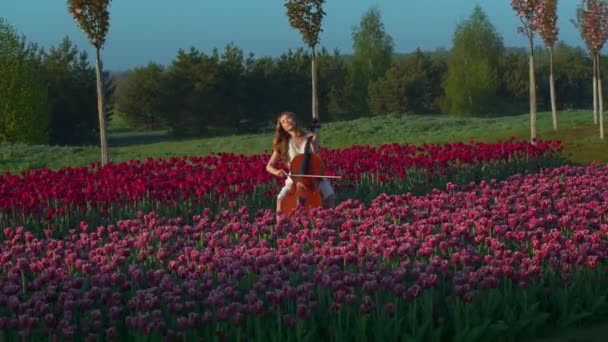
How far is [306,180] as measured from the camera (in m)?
12.9

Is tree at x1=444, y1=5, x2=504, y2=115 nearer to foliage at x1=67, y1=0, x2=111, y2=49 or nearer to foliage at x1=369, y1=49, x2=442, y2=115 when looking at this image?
foliage at x1=369, y1=49, x2=442, y2=115

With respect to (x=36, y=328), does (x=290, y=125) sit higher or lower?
higher

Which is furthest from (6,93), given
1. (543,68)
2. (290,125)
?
(543,68)

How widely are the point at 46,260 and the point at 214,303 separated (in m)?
2.35

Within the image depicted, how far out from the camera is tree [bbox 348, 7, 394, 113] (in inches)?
3223

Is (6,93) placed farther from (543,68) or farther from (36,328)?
(543,68)

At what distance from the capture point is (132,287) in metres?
8.52

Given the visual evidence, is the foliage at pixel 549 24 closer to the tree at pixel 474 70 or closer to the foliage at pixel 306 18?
the foliage at pixel 306 18

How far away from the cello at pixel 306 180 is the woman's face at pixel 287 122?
337 mm

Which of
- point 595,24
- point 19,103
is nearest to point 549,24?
point 595,24

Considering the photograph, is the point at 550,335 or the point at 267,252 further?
the point at 267,252

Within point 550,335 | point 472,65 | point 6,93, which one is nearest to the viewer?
point 550,335

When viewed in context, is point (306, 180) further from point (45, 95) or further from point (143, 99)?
point (143, 99)

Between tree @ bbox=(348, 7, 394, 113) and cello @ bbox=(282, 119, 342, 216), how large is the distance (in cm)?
6861
